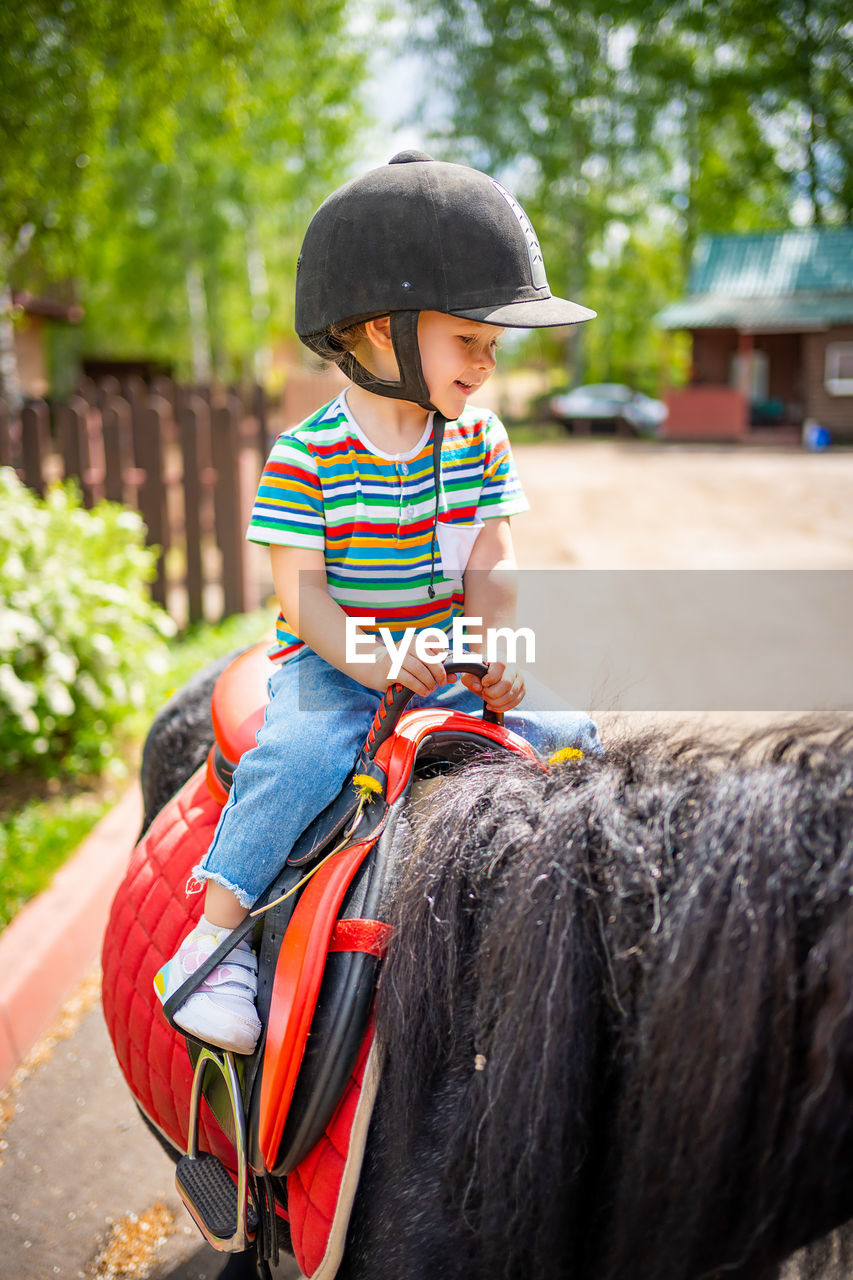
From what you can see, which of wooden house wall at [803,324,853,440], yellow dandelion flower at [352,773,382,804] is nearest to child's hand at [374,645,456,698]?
yellow dandelion flower at [352,773,382,804]

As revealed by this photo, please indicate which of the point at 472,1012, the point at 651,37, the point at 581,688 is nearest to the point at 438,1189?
the point at 472,1012

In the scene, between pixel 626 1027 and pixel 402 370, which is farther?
pixel 402 370

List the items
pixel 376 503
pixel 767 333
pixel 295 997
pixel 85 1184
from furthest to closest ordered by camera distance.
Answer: pixel 767 333 < pixel 85 1184 < pixel 376 503 < pixel 295 997

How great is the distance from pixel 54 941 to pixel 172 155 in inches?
330

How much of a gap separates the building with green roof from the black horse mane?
23.7 metres

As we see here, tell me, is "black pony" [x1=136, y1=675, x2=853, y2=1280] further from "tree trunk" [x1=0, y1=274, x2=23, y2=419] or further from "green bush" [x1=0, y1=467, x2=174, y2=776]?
"tree trunk" [x1=0, y1=274, x2=23, y2=419]

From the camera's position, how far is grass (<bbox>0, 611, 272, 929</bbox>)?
3.17 meters

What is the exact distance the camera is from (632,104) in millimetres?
26766

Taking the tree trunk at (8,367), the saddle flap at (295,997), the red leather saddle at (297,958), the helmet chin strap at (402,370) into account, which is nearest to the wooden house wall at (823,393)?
the tree trunk at (8,367)

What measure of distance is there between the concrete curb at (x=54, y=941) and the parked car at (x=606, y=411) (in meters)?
25.9

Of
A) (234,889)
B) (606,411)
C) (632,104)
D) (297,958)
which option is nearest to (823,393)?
(606,411)

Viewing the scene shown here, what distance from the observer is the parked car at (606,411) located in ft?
90.6

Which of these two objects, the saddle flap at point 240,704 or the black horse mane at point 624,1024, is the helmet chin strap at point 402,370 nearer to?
the saddle flap at point 240,704

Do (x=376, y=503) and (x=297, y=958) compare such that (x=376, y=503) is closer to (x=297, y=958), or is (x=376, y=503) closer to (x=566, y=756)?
(x=566, y=756)
